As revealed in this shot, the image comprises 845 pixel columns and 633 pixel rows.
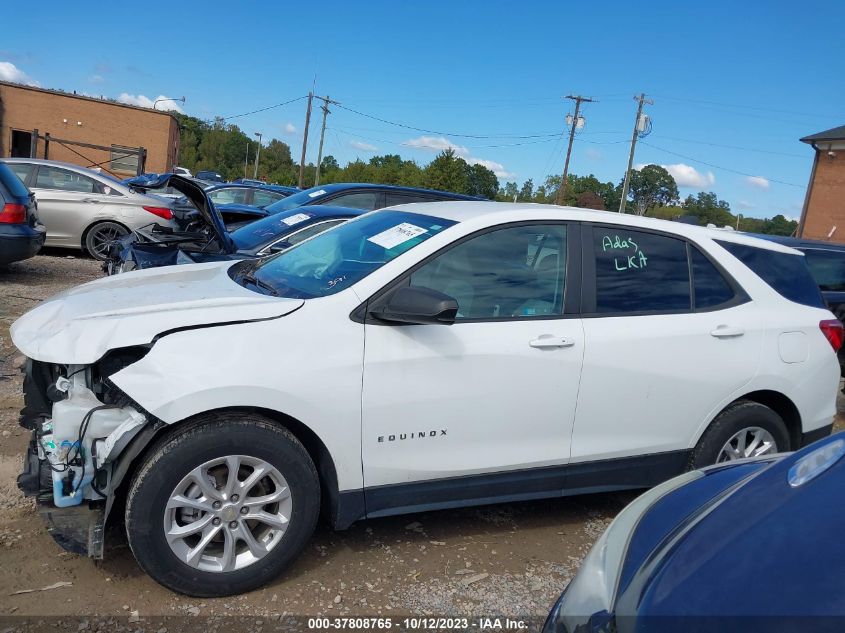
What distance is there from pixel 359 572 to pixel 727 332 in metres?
2.38

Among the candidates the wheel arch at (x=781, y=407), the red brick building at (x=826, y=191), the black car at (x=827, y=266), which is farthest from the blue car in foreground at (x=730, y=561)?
the red brick building at (x=826, y=191)

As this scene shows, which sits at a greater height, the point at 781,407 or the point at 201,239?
the point at 201,239

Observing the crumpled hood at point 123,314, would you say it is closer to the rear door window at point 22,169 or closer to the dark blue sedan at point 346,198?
the dark blue sedan at point 346,198

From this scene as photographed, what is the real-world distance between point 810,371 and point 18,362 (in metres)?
4.38

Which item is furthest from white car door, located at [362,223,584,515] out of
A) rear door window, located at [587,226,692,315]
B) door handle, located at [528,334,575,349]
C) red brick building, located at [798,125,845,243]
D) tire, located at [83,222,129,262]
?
red brick building, located at [798,125,845,243]

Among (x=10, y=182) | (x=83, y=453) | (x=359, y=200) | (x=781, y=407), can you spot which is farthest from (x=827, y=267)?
(x=10, y=182)

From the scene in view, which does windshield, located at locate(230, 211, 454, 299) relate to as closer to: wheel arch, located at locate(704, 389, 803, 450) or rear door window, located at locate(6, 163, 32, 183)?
wheel arch, located at locate(704, 389, 803, 450)

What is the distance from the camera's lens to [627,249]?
373 cm

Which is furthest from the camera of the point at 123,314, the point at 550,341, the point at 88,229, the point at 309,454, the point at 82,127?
the point at 82,127

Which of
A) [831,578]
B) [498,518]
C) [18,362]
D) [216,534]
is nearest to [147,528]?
[216,534]

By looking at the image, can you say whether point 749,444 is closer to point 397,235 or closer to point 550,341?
point 550,341

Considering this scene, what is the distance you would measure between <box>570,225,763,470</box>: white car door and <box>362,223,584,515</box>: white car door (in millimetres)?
151

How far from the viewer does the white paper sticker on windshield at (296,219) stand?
23.9 feet

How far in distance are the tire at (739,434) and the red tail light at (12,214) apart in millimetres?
7910
